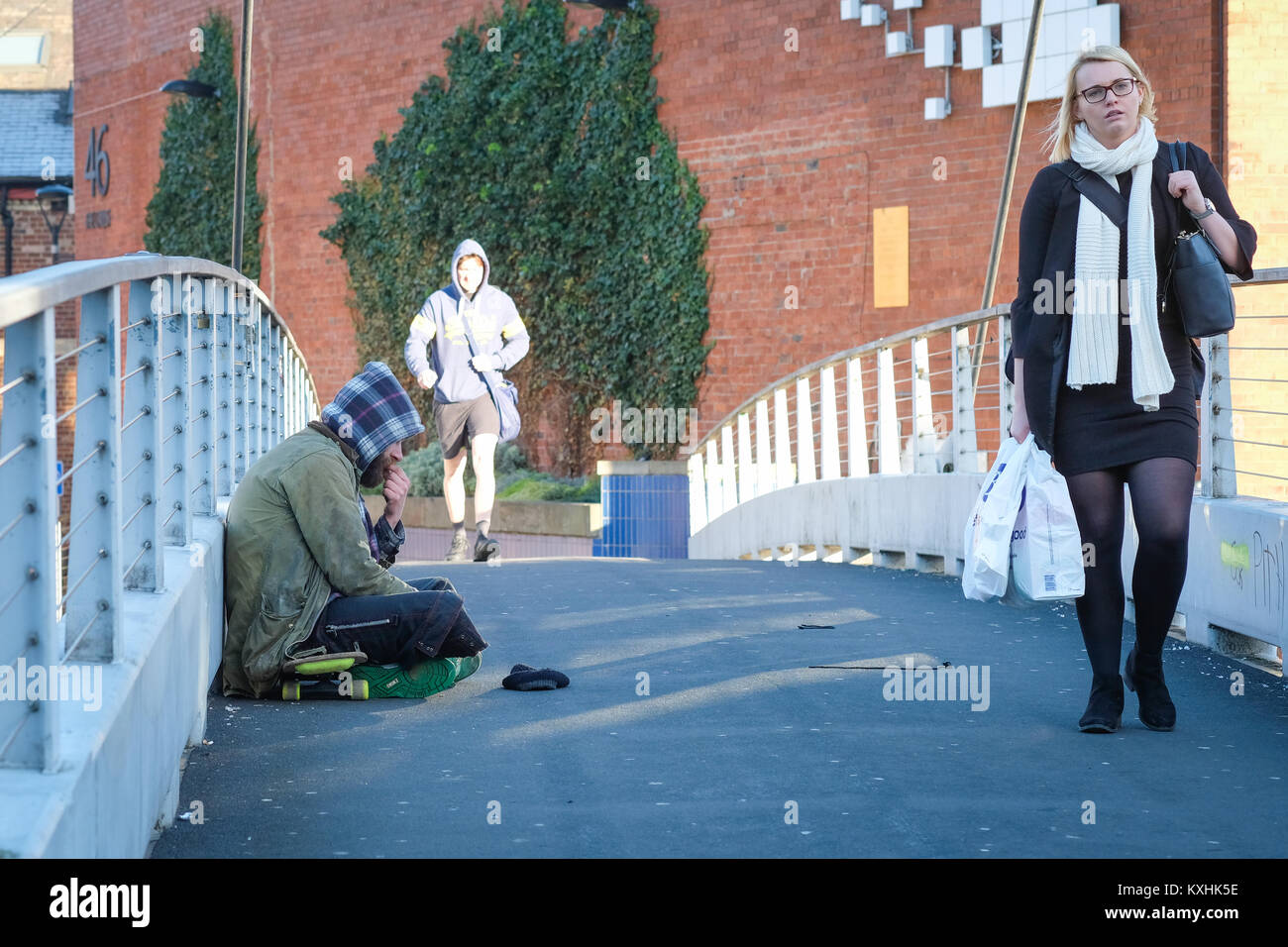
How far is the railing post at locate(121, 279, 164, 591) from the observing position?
4.03m

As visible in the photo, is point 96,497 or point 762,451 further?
point 762,451

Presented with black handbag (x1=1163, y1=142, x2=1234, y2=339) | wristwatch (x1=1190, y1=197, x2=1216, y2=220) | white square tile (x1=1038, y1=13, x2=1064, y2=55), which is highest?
white square tile (x1=1038, y1=13, x2=1064, y2=55)

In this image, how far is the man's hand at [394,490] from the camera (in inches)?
236

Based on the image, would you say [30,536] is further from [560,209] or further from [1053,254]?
[560,209]

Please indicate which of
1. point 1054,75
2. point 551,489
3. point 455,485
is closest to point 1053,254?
point 455,485

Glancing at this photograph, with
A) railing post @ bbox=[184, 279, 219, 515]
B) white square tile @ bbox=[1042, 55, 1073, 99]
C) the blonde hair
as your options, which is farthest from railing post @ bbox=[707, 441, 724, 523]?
the blonde hair

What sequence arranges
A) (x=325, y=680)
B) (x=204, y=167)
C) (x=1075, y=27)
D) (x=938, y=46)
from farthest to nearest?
(x=204, y=167) < (x=938, y=46) < (x=1075, y=27) < (x=325, y=680)

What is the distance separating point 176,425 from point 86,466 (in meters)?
1.52

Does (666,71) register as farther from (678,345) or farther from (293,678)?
(293,678)

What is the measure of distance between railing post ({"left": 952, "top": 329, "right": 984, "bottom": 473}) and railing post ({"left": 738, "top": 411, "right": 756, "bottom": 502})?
15.4 ft

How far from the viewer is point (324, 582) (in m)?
5.49

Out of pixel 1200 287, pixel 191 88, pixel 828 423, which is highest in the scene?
pixel 191 88

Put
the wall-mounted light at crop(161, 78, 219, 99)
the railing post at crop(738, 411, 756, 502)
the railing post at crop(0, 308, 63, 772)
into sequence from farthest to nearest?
the wall-mounted light at crop(161, 78, 219, 99), the railing post at crop(738, 411, 756, 502), the railing post at crop(0, 308, 63, 772)

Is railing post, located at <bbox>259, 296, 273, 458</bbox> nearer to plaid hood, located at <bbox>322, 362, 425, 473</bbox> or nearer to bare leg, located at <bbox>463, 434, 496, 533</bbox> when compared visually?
bare leg, located at <bbox>463, 434, 496, 533</bbox>
